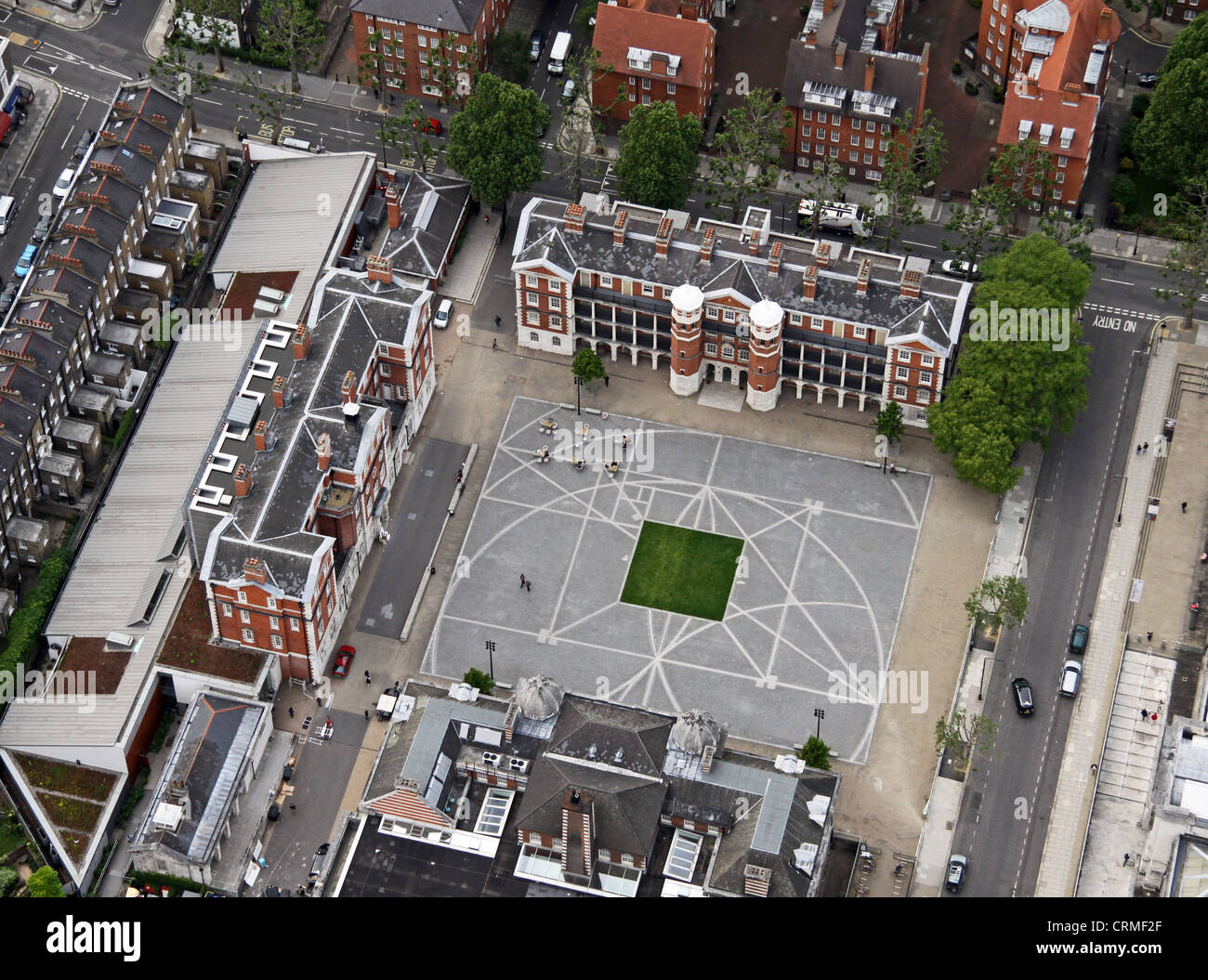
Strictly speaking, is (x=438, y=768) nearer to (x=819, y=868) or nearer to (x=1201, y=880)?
(x=819, y=868)
